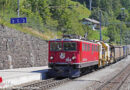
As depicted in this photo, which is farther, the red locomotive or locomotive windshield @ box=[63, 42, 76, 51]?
locomotive windshield @ box=[63, 42, 76, 51]

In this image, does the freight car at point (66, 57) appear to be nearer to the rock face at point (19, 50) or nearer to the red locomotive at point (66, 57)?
the red locomotive at point (66, 57)

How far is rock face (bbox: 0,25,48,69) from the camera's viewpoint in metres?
23.0

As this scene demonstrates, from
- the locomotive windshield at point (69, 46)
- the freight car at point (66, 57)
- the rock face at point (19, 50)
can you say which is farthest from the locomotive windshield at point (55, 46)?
the rock face at point (19, 50)

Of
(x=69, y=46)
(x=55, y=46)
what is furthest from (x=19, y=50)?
(x=69, y=46)

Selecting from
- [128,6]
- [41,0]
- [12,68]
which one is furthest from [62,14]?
[128,6]

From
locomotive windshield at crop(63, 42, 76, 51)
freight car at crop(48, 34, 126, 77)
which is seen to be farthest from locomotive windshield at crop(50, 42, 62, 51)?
locomotive windshield at crop(63, 42, 76, 51)

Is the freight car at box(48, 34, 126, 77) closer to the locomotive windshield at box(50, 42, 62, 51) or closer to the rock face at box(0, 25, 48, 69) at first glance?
the locomotive windshield at box(50, 42, 62, 51)

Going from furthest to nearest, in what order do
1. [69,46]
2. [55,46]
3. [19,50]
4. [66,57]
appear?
[19,50] → [55,46] → [69,46] → [66,57]

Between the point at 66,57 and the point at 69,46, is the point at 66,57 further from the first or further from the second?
the point at 69,46

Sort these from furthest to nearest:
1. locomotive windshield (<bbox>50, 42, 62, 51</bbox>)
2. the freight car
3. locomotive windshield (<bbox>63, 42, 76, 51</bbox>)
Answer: locomotive windshield (<bbox>50, 42, 62, 51</bbox>)
locomotive windshield (<bbox>63, 42, 76, 51</bbox>)
the freight car

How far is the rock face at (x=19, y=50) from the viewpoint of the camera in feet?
75.5

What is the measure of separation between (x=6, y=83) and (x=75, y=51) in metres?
6.69

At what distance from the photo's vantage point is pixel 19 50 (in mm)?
25375

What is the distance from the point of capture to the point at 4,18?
27062mm
